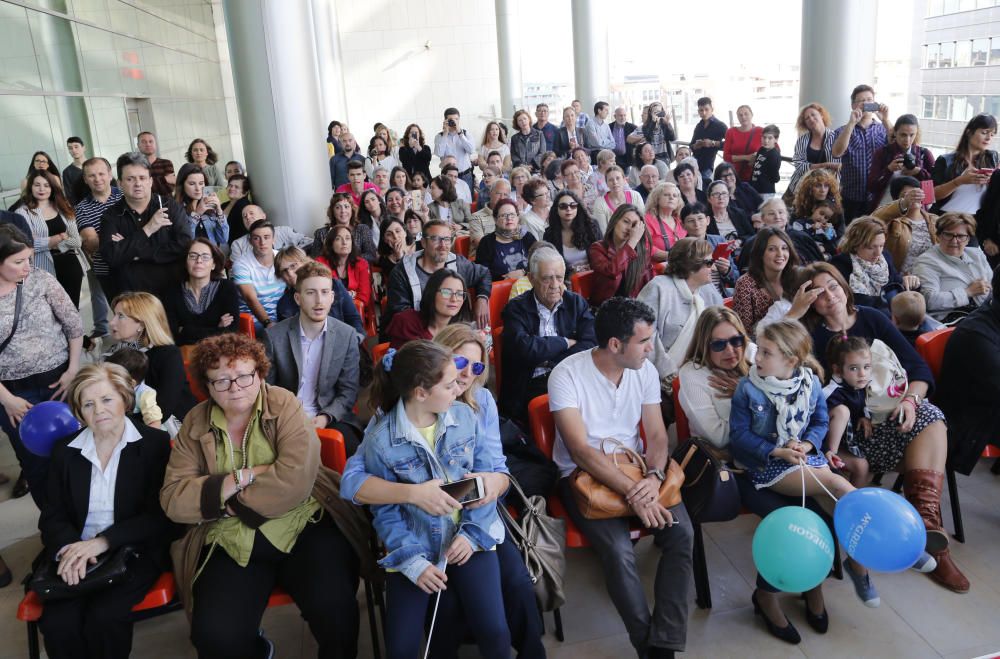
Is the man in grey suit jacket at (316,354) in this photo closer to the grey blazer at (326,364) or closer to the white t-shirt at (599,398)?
the grey blazer at (326,364)

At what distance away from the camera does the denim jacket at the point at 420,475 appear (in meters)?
2.45

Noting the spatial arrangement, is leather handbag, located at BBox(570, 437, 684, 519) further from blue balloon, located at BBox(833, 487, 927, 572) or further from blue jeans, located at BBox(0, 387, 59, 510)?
blue jeans, located at BBox(0, 387, 59, 510)

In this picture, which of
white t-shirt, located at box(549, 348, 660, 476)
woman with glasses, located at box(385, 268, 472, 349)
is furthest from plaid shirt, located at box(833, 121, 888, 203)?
white t-shirt, located at box(549, 348, 660, 476)

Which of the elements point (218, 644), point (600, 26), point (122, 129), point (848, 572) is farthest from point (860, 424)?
point (600, 26)

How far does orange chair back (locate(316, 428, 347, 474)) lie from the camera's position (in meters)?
2.88

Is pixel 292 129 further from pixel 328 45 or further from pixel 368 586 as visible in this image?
pixel 328 45

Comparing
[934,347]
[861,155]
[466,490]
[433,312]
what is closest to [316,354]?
[433,312]

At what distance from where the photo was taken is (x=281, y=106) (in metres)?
6.45

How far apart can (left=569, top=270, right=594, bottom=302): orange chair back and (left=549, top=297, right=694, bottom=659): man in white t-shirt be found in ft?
7.05

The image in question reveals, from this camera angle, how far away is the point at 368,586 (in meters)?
2.73

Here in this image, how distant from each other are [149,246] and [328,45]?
14.1 metres

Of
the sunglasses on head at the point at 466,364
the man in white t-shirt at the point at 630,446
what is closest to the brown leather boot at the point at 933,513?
the man in white t-shirt at the point at 630,446

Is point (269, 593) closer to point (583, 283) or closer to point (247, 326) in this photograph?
point (247, 326)

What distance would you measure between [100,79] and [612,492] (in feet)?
31.2
